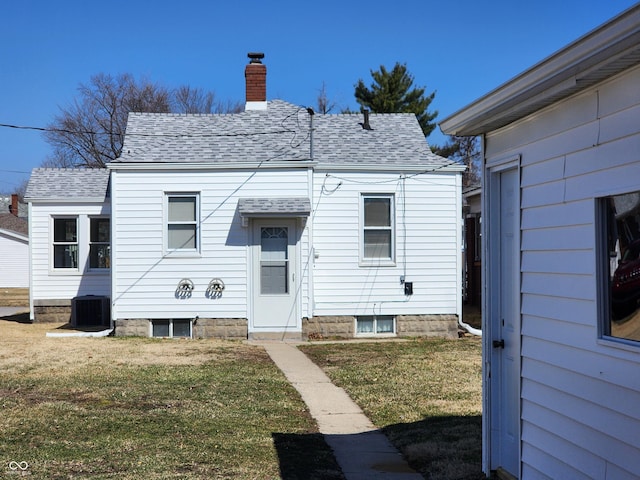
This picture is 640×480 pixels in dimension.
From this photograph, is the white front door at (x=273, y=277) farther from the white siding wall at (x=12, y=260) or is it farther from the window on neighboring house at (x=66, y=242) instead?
the white siding wall at (x=12, y=260)

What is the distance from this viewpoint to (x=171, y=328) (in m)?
17.6

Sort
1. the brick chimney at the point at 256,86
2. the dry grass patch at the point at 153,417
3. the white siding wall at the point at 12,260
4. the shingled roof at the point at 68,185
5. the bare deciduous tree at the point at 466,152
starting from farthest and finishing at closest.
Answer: the bare deciduous tree at the point at 466,152
the white siding wall at the point at 12,260
the shingled roof at the point at 68,185
the brick chimney at the point at 256,86
the dry grass patch at the point at 153,417

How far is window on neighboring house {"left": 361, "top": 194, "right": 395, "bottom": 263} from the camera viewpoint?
18.1 m

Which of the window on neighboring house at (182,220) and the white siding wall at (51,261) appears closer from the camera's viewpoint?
the window on neighboring house at (182,220)

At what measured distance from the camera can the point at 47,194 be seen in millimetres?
21000

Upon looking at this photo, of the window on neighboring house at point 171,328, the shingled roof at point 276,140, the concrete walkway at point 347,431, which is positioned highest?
the shingled roof at point 276,140

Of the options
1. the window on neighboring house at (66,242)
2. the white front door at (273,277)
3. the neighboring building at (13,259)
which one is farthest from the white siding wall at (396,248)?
the neighboring building at (13,259)

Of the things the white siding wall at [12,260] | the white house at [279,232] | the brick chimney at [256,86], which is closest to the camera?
the white house at [279,232]

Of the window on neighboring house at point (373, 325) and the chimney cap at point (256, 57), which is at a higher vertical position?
the chimney cap at point (256, 57)

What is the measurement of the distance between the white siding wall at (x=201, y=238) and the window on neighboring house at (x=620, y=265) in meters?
12.5

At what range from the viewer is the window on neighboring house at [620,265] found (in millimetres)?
4598

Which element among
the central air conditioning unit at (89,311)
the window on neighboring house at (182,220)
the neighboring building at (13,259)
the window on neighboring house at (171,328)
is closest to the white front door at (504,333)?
the window on neighboring house at (182,220)

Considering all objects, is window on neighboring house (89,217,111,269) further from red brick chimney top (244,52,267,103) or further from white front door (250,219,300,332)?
white front door (250,219,300,332)

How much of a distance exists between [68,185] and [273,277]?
7.17 metres
